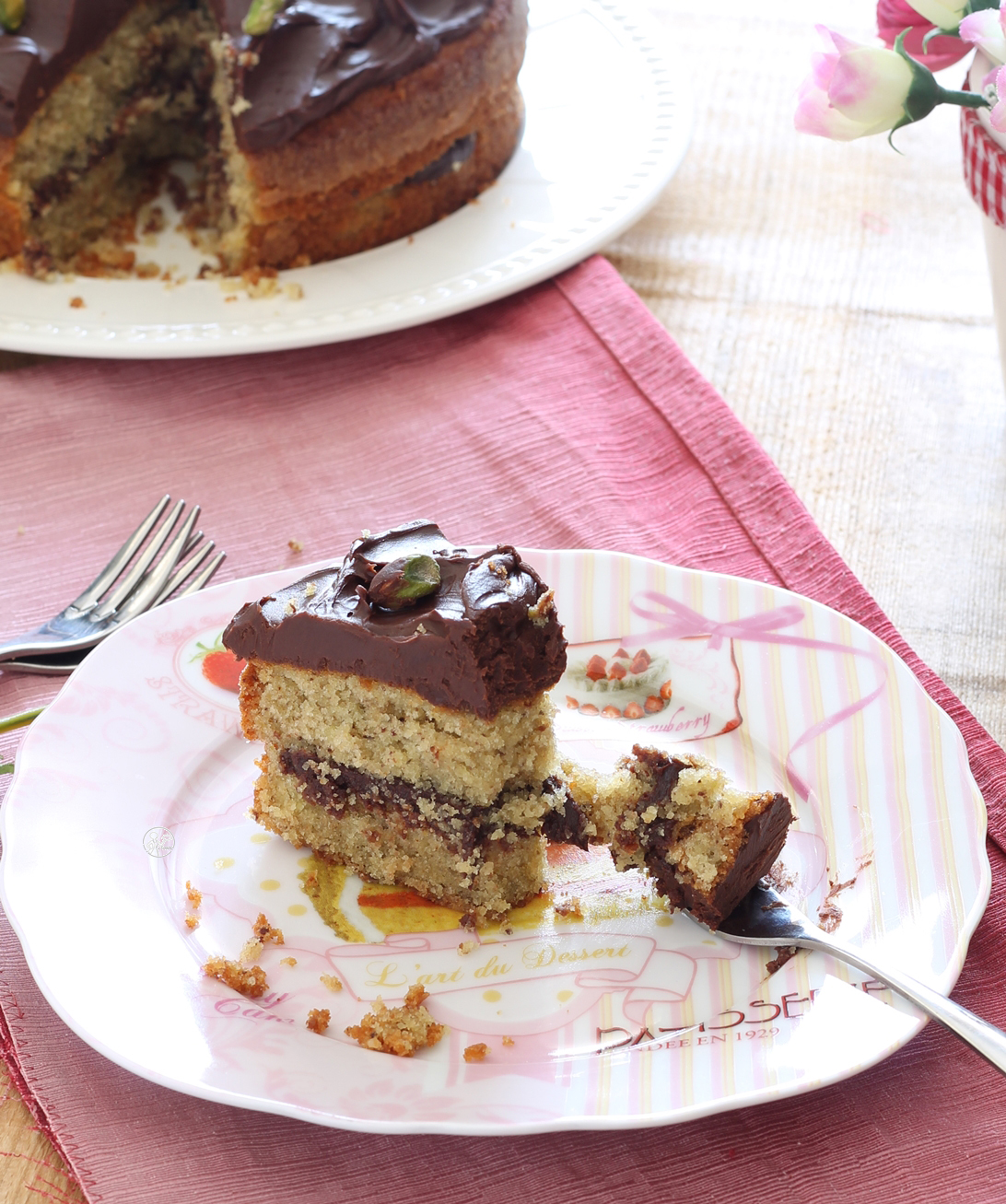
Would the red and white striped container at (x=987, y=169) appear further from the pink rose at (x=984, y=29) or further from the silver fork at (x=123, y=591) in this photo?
the silver fork at (x=123, y=591)

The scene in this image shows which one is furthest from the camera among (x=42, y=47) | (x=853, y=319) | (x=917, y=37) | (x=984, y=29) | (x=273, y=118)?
(x=853, y=319)

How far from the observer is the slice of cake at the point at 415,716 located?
187 cm

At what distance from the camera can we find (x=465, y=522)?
2816 mm

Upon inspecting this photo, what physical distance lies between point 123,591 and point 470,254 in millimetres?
1311

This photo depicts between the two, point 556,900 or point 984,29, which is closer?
point 556,900

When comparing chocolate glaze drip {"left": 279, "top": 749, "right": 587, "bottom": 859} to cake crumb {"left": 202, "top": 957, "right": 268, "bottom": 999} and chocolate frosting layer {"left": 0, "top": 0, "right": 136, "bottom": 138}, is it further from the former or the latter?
chocolate frosting layer {"left": 0, "top": 0, "right": 136, "bottom": 138}

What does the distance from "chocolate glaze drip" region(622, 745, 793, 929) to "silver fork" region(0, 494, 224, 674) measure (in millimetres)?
978

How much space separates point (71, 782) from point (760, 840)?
1.02 m

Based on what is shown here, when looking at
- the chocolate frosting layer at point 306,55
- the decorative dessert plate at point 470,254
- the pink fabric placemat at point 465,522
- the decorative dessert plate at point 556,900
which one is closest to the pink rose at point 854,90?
the pink fabric placemat at point 465,522

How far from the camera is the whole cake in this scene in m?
3.19

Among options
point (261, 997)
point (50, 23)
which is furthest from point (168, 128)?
point (261, 997)

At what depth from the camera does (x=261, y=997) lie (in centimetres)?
183

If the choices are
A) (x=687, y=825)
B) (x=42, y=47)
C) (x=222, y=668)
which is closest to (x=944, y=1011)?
(x=687, y=825)

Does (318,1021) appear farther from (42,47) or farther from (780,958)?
(42,47)
